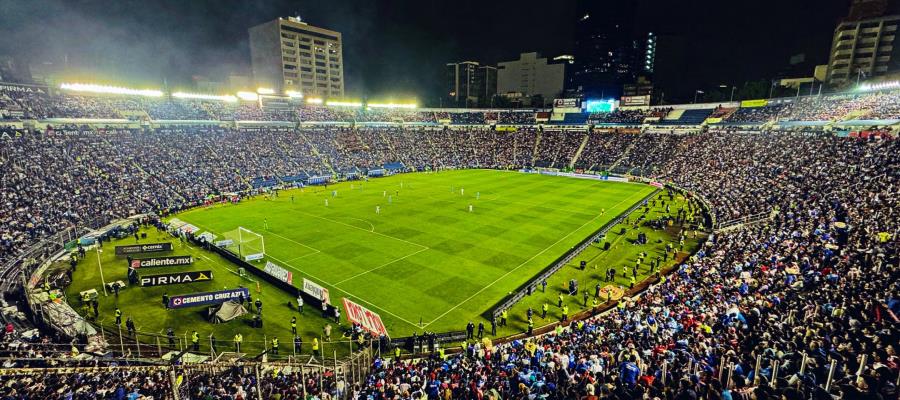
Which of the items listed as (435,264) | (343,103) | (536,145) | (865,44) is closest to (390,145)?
(343,103)

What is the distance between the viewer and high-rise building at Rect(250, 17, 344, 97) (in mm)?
135250

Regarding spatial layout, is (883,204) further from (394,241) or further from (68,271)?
(68,271)

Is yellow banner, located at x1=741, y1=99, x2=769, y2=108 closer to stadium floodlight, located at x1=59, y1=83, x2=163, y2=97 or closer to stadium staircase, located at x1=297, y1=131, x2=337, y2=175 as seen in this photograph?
stadium staircase, located at x1=297, y1=131, x2=337, y2=175

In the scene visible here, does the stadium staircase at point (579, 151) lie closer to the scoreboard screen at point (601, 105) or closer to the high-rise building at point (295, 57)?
the scoreboard screen at point (601, 105)

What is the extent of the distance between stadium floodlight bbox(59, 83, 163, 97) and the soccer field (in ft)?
112

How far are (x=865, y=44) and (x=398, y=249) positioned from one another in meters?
147

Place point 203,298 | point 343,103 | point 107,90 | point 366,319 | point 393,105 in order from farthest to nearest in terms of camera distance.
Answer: point 393,105, point 343,103, point 107,90, point 203,298, point 366,319

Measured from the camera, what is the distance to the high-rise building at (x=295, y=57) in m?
135

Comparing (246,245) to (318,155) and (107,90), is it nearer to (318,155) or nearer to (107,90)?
(318,155)

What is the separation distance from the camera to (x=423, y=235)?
36250mm

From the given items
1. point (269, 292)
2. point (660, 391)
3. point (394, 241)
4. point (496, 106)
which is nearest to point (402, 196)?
point (394, 241)

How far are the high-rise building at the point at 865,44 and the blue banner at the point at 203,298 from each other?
144 m

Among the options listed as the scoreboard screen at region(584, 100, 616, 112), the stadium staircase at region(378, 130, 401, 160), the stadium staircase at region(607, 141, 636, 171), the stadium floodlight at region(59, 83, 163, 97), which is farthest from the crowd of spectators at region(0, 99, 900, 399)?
the scoreboard screen at region(584, 100, 616, 112)

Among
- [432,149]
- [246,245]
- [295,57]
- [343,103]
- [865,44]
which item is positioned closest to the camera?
[246,245]
